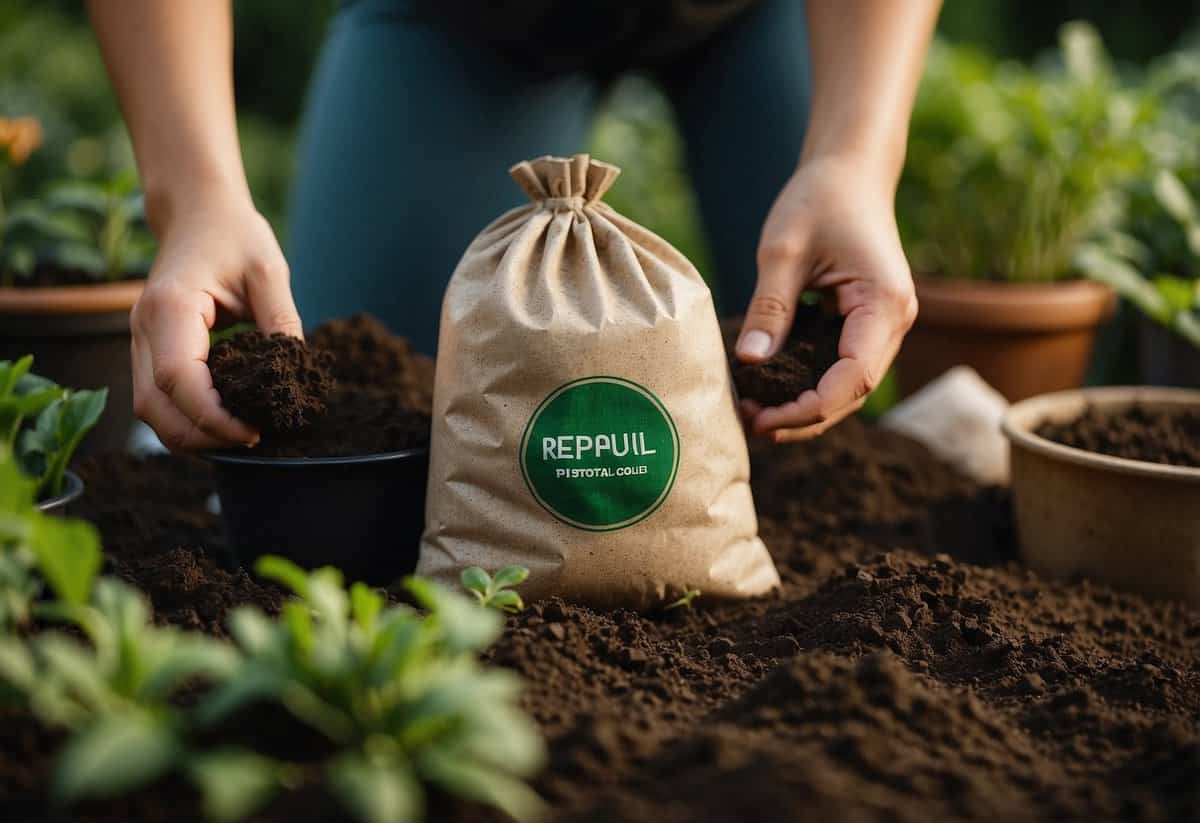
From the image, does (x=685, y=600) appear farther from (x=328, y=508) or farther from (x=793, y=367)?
(x=328, y=508)

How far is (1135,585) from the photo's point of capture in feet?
6.39

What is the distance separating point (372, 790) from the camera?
→ 2.85 feet

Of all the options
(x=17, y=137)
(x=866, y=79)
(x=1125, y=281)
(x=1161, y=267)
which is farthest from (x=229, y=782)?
(x=1161, y=267)

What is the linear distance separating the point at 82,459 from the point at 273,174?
442 centimetres

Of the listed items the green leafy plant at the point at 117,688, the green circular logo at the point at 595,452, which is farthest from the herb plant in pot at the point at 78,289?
the green leafy plant at the point at 117,688

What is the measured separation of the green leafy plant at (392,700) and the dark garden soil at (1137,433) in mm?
1438

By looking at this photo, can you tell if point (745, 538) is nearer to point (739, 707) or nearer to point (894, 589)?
point (894, 589)

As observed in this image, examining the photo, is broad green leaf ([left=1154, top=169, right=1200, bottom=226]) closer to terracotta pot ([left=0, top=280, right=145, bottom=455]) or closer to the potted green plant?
the potted green plant

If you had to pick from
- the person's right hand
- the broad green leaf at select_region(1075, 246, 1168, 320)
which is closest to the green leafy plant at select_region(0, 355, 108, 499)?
the person's right hand

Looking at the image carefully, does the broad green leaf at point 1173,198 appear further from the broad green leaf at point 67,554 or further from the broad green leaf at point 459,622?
the broad green leaf at point 67,554

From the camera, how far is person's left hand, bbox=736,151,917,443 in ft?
5.67

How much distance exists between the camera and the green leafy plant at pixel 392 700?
92cm

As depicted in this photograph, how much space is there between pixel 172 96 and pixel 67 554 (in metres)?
1.03

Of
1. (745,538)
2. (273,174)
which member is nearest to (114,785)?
(745,538)
